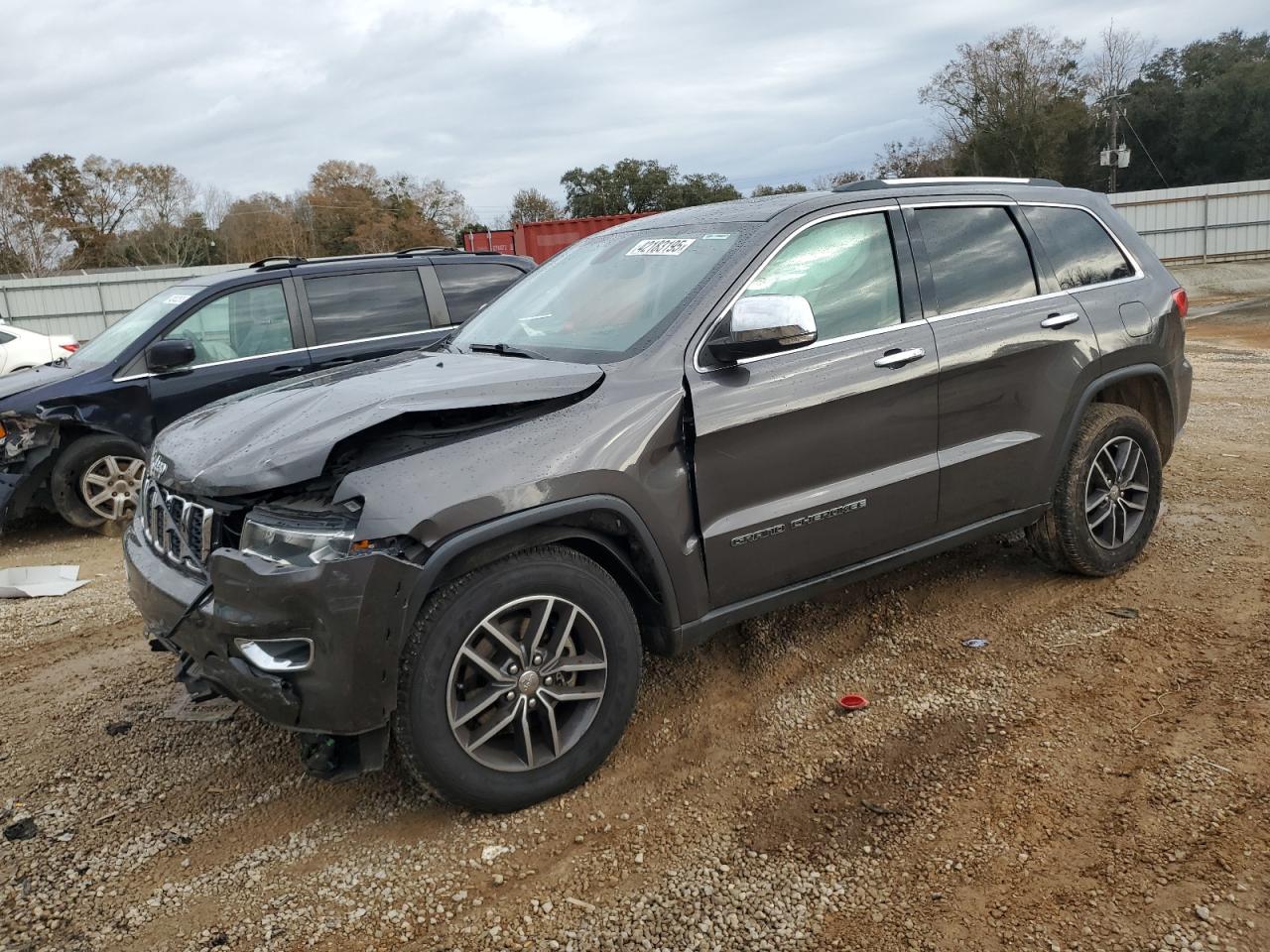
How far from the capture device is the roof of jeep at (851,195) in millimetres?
3766

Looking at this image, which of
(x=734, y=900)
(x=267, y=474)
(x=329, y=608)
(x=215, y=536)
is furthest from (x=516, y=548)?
(x=734, y=900)

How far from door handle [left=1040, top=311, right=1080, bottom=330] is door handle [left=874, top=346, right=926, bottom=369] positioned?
2.57ft

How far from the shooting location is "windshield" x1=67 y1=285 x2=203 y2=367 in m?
6.73

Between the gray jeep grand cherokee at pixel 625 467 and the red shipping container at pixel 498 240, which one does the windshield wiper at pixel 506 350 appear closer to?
the gray jeep grand cherokee at pixel 625 467

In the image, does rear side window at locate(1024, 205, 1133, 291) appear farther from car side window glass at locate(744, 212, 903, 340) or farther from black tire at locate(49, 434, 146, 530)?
black tire at locate(49, 434, 146, 530)

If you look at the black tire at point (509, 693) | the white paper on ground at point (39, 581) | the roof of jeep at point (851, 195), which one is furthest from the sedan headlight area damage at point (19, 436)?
the black tire at point (509, 693)

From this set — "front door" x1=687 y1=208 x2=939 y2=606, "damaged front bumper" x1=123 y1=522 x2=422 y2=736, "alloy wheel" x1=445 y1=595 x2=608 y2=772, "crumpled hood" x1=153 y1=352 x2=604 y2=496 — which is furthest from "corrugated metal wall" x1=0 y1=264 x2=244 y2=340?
"alloy wheel" x1=445 y1=595 x2=608 y2=772

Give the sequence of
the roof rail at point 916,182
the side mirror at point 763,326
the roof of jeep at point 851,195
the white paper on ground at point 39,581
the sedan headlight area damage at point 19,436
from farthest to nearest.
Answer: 1. the sedan headlight area damage at point 19,436
2. the white paper on ground at point 39,581
3. the roof rail at point 916,182
4. the roof of jeep at point 851,195
5. the side mirror at point 763,326

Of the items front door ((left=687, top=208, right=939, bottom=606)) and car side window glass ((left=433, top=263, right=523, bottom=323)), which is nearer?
front door ((left=687, top=208, right=939, bottom=606))

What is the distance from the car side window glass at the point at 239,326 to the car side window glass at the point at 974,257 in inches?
184

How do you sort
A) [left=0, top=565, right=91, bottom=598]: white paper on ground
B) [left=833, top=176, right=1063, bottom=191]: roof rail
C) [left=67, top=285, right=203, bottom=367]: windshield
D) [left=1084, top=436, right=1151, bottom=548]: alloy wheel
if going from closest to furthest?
[left=833, top=176, right=1063, bottom=191]: roof rail → [left=1084, top=436, right=1151, bottom=548]: alloy wheel → [left=0, top=565, right=91, bottom=598]: white paper on ground → [left=67, top=285, right=203, bottom=367]: windshield

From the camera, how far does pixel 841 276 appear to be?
3.72 metres

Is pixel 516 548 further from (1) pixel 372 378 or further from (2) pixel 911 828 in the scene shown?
(2) pixel 911 828

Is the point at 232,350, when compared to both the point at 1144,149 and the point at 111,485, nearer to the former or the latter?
the point at 111,485
